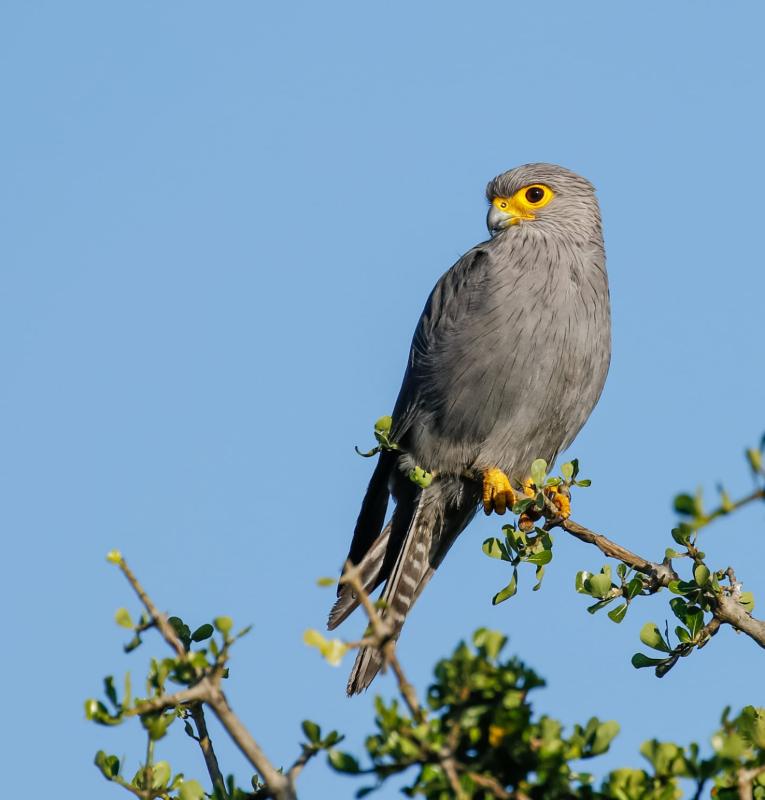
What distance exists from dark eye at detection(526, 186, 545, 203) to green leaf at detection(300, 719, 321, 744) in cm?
470

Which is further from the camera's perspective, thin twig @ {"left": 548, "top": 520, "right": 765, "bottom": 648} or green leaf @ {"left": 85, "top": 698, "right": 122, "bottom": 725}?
thin twig @ {"left": 548, "top": 520, "right": 765, "bottom": 648}

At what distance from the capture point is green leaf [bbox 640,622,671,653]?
347 cm

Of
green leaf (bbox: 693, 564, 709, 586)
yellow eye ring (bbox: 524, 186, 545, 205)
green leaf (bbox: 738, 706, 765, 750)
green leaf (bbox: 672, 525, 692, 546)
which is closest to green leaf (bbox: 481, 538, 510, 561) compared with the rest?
green leaf (bbox: 672, 525, 692, 546)

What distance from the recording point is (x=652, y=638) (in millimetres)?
3475

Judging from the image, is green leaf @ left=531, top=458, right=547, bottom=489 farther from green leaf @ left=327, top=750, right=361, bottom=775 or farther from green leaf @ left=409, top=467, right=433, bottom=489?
green leaf @ left=327, top=750, right=361, bottom=775

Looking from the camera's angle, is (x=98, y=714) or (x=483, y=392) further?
(x=483, y=392)

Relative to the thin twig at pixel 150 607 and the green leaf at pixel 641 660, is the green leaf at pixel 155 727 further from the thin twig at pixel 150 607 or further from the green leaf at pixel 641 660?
the green leaf at pixel 641 660

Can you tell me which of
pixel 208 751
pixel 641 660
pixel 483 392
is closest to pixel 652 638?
pixel 641 660

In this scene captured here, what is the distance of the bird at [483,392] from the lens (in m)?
5.48

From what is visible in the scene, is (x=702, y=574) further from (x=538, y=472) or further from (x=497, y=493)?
(x=497, y=493)

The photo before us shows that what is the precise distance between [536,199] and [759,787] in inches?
177

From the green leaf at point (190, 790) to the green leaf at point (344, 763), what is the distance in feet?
2.45

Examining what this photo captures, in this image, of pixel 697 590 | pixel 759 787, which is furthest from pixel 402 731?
pixel 697 590

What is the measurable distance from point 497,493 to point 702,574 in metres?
2.10
